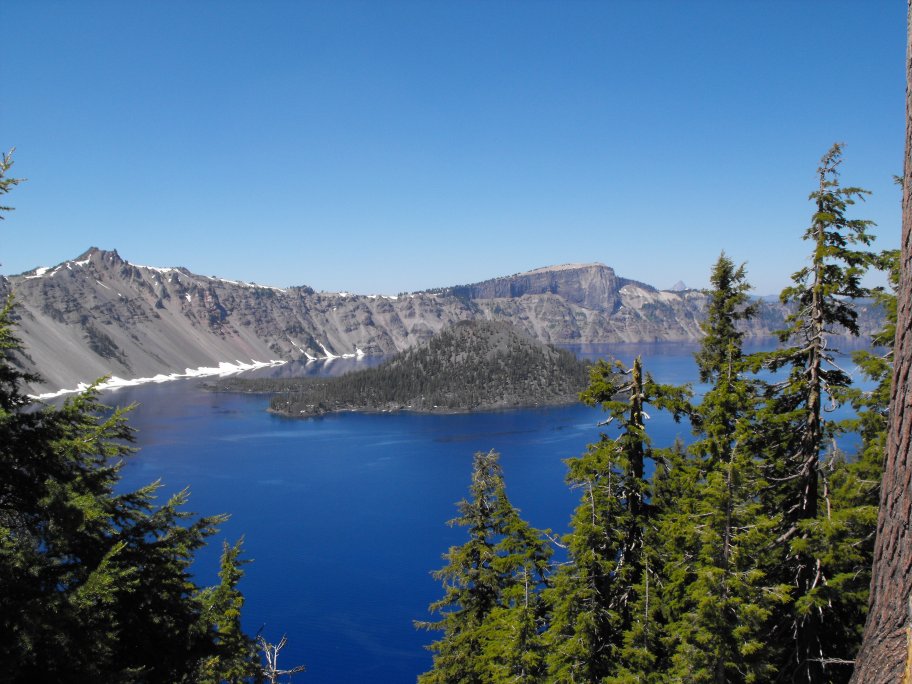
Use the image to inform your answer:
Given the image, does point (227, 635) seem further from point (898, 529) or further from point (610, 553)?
point (898, 529)

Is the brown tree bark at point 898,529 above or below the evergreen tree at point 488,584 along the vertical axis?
above

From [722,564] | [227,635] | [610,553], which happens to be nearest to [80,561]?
[227,635]

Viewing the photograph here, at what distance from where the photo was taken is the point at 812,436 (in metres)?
11.8

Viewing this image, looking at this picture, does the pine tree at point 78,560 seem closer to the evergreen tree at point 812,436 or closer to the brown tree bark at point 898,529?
the brown tree bark at point 898,529

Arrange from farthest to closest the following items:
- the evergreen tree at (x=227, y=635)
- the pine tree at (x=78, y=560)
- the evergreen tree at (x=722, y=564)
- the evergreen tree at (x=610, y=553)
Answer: the evergreen tree at (x=610, y=553)
the evergreen tree at (x=722, y=564)
the evergreen tree at (x=227, y=635)
the pine tree at (x=78, y=560)

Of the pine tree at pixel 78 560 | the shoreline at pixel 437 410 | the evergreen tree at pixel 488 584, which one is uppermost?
the pine tree at pixel 78 560

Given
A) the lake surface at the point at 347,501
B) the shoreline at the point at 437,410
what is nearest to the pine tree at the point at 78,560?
the lake surface at the point at 347,501

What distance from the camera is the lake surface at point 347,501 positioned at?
47.4 m

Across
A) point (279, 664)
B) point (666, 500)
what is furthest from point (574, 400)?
point (666, 500)

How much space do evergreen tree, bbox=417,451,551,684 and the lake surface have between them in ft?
20.4

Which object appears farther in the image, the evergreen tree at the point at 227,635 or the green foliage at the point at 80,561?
the evergreen tree at the point at 227,635

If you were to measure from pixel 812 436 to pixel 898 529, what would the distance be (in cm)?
827

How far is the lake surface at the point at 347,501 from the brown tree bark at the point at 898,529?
16.7 meters

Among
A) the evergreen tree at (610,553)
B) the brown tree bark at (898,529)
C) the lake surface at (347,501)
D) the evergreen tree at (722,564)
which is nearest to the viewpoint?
the brown tree bark at (898,529)
